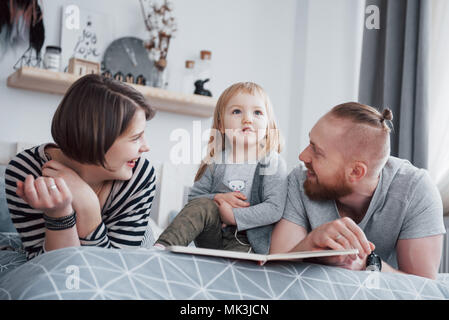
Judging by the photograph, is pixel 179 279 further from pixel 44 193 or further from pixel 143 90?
pixel 143 90

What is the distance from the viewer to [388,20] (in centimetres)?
263

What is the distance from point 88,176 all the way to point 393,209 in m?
0.77

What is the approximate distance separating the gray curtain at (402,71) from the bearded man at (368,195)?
117cm

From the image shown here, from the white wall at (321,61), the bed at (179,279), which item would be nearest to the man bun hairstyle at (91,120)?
the bed at (179,279)

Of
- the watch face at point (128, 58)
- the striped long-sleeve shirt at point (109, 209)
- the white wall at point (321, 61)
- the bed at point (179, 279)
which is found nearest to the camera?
the bed at point (179, 279)

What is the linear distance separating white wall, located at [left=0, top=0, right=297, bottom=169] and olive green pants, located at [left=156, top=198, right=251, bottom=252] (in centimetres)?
155

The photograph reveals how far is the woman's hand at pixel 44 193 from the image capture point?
0.87 m

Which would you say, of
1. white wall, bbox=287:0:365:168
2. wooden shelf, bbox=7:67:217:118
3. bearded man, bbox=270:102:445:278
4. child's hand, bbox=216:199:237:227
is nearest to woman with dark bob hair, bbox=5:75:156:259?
child's hand, bbox=216:199:237:227

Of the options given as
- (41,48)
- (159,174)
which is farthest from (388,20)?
(41,48)

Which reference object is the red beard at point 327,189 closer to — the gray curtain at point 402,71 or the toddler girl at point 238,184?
the toddler girl at point 238,184

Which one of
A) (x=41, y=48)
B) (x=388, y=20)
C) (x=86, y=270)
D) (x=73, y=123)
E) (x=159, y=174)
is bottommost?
(x=159, y=174)
